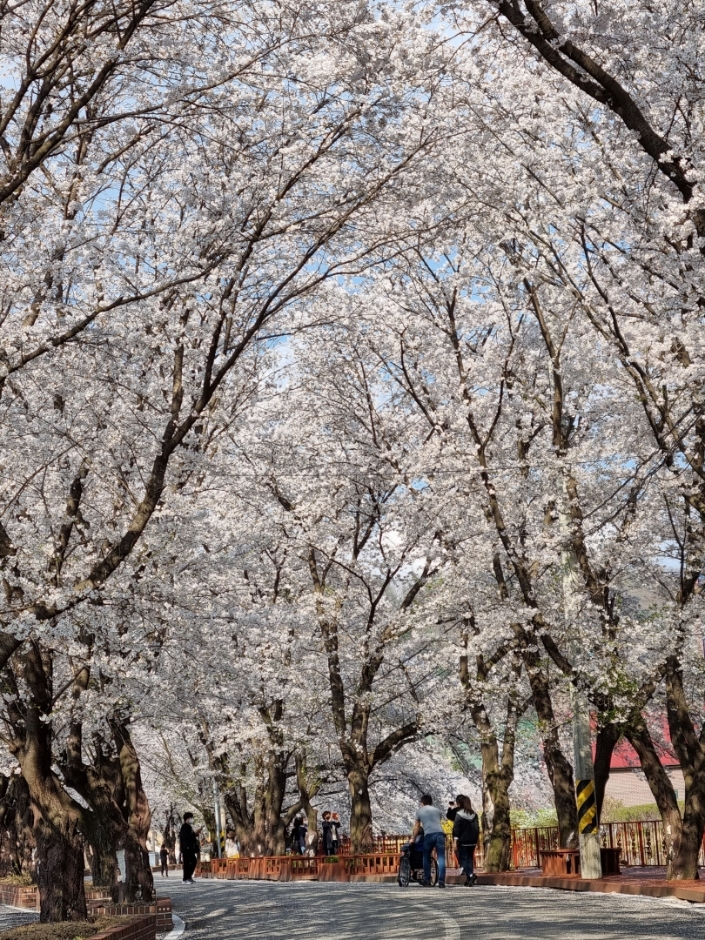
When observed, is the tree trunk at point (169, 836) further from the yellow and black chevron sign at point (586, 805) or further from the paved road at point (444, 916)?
the yellow and black chevron sign at point (586, 805)

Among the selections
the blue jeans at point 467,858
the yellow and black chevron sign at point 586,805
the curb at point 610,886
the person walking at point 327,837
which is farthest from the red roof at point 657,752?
the yellow and black chevron sign at point 586,805

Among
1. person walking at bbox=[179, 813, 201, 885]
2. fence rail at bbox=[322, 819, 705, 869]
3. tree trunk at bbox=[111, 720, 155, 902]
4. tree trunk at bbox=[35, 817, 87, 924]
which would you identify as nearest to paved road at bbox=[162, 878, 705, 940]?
tree trunk at bbox=[111, 720, 155, 902]

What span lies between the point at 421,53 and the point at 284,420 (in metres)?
21.5

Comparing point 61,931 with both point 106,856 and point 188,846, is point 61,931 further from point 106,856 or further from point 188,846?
point 188,846

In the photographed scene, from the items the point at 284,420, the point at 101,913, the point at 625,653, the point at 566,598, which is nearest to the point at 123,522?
the point at 101,913

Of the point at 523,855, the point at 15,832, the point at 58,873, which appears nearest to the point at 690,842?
the point at 58,873

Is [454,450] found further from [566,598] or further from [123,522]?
[123,522]

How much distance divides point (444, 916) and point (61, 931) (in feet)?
14.8

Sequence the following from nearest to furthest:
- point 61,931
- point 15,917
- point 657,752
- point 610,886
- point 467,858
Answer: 1. point 61,931
2. point 610,886
3. point 15,917
4. point 467,858
5. point 657,752

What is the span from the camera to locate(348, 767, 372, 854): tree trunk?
30047mm

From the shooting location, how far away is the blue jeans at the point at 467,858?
2327 cm

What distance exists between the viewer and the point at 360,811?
30.3 meters

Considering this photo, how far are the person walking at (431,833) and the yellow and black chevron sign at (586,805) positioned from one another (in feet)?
9.69

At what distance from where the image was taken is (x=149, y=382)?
17828 millimetres
